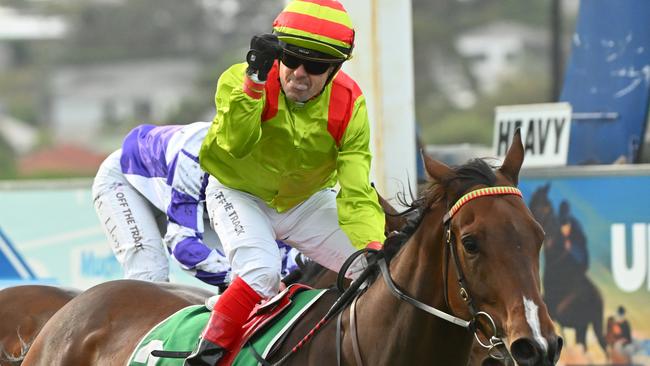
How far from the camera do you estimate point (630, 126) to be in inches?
316

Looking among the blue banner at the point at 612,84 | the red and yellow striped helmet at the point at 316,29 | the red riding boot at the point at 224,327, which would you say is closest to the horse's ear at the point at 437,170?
the red and yellow striped helmet at the point at 316,29

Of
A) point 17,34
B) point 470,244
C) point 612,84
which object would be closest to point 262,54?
point 470,244

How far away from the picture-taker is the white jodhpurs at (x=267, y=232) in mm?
4074

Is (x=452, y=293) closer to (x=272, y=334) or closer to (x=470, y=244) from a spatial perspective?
(x=470, y=244)

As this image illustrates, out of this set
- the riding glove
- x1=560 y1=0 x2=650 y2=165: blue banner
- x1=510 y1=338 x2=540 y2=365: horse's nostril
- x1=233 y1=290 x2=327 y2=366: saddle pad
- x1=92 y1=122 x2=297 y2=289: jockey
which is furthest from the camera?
x1=560 y1=0 x2=650 y2=165: blue banner

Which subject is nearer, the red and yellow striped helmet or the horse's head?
the horse's head

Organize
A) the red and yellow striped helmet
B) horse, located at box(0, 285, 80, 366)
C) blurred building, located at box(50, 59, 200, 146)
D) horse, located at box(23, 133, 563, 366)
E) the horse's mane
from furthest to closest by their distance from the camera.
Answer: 1. blurred building, located at box(50, 59, 200, 146)
2. horse, located at box(0, 285, 80, 366)
3. the red and yellow striped helmet
4. the horse's mane
5. horse, located at box(23, 133, 563, 366)

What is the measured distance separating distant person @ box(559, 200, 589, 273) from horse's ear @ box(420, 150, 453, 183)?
4.22 metres

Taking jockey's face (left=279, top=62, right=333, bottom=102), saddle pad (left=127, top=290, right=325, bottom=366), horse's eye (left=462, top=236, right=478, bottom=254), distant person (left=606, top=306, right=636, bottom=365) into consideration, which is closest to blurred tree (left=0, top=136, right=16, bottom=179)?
Answer: distant person (left=606, top=306, right=636, bottom=365)

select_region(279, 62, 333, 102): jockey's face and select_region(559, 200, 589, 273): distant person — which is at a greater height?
select_region(279, 62, 333, 102): jockey's face

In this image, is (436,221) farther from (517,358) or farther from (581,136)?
(581,136)

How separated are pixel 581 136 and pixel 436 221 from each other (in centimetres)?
493

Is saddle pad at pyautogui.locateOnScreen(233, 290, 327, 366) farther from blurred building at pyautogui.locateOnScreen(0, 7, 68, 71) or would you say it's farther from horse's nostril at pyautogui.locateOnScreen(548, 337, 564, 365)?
blurred building at pyautogui.locateOnScreen(0, 7, 68, 71)

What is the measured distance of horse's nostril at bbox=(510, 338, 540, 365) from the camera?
9.69 ft
